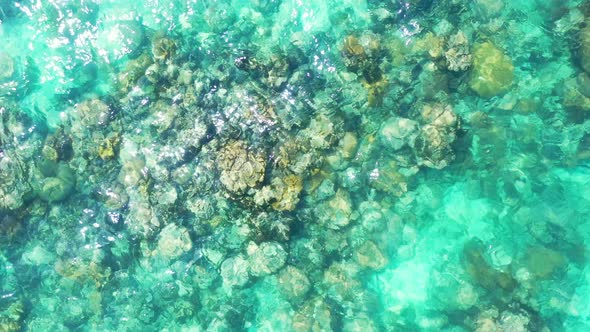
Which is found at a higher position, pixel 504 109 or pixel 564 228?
pixel 504 109

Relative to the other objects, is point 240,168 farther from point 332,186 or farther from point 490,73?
point 490,73

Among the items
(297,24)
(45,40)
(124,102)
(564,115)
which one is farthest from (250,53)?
(564,115)

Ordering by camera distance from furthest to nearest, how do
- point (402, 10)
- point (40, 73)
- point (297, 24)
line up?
point (40, 73), point (297, 24), point (402, 10)

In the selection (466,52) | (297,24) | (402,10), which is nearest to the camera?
(466,52)

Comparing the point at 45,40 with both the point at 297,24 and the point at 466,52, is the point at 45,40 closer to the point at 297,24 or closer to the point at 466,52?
the point at 297,24

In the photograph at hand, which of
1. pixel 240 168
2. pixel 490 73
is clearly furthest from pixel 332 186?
pixel 490 73

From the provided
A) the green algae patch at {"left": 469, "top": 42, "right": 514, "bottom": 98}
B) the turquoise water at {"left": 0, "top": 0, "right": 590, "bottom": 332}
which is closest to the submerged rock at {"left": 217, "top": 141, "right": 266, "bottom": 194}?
the turquoise water at {"left": 0, "top": 0, "right": 590, "bottom": 332}

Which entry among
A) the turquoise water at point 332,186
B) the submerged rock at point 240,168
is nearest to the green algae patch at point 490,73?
the turquoise water at point 332,186
